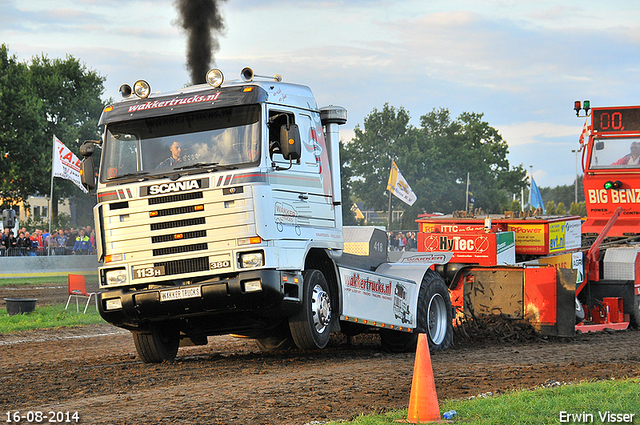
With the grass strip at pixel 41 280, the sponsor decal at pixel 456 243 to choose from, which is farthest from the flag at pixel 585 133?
the grass strip at pixel 41 280

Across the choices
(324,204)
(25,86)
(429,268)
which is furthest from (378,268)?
(25,86)

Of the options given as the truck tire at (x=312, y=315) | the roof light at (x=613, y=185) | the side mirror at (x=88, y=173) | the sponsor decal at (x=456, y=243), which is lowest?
the truck tire at (x=312, y=315)

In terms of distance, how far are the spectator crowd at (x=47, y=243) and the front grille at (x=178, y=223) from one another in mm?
23117

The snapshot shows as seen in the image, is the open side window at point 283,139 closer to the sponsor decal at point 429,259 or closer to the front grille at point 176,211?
the front grille at point 176,211

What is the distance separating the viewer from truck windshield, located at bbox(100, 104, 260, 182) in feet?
29.4

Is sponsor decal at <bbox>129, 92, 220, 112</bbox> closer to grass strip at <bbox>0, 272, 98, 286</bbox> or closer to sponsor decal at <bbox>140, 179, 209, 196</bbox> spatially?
sponsor decal at <bbox>140, 179, 209, 196</bbox>

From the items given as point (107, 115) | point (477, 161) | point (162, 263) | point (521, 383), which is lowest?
point (521, 383)

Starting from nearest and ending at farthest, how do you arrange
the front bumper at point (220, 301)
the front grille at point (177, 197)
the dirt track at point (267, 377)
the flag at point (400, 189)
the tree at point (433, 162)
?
the dirt track at point (267, 377), the front bumper at point (220, 301), the front grille at point (177, 197), the flag at point (400, 189), the tree at point (433, 162)

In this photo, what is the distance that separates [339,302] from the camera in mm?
9969

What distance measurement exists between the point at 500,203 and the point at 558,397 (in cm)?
7438

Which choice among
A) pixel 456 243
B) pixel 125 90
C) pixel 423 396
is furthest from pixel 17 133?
pixel 423 396

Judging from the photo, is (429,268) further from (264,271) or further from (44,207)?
(44,207)

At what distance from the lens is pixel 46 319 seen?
667 inches

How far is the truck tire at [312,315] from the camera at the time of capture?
30.6ft
